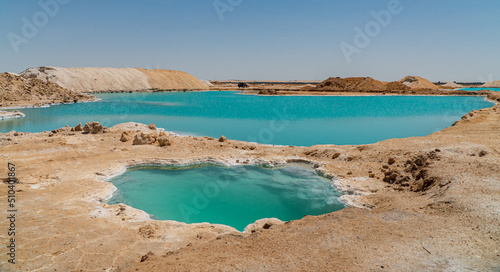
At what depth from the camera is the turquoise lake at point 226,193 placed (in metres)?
9.74

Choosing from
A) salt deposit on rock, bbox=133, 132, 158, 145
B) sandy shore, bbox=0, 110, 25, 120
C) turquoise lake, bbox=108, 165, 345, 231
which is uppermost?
salt deposit on rock, bbox=133, 132, 158, 145

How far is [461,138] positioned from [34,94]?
53.6 meters

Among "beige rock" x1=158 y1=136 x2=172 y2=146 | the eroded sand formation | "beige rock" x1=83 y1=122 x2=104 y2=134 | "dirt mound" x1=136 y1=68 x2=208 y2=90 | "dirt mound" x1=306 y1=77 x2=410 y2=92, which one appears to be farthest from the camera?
"dirt mound" x1=136 y1=68 x2=208 y2=90

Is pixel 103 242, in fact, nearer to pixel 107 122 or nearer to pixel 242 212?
pixel 242 212

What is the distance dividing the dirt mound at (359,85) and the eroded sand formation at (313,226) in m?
73.5

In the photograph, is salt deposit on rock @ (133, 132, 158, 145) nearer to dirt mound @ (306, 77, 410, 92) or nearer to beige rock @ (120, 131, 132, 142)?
beige rock @ (120, 131, 132, 142)

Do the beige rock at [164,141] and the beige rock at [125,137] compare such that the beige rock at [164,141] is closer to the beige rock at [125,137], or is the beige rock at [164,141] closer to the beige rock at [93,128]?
the beige rock at [125,137]

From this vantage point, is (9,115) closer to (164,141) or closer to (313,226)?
(164,141)

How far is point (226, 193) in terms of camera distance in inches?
452

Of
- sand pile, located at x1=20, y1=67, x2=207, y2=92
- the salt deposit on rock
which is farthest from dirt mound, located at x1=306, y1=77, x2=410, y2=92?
the salt deposit on rock

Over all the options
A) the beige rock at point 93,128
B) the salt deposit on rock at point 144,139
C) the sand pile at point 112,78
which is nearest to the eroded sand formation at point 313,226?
the salt deposit on rock at point 144,139

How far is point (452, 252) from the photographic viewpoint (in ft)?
17.9

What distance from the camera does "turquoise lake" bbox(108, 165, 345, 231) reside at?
974 cm

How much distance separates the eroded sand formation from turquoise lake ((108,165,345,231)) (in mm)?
832
